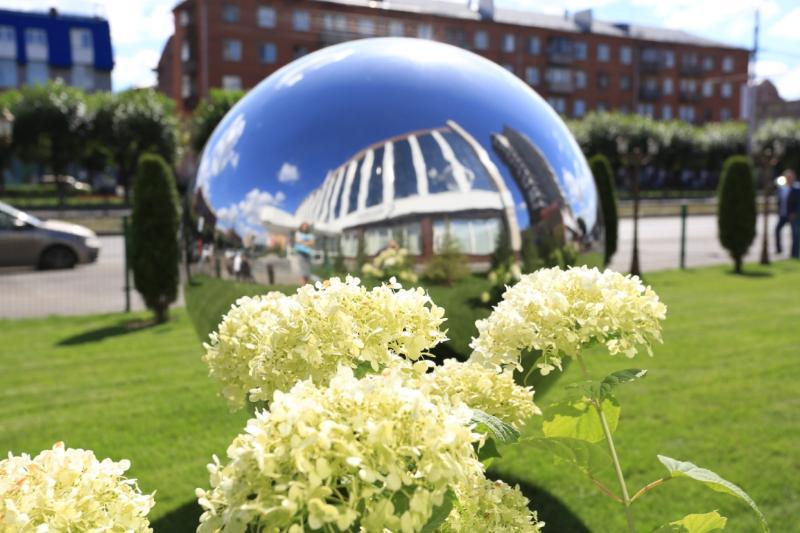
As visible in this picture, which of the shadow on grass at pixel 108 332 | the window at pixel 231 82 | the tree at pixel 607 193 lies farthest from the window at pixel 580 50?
the shadow on grass at pixel 108 332

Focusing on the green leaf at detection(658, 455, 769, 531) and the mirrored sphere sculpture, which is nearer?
the green leaf at detection(658, 455, 769, 531)

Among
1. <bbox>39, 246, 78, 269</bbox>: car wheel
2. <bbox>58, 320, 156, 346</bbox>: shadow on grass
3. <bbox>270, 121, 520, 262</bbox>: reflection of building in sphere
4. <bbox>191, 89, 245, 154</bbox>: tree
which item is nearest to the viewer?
<bbox>270, 121, 520, 262</bbox>: reflection of building in sphere

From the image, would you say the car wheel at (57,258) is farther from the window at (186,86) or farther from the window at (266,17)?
the window at (186,86)

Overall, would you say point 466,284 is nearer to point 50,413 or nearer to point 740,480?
point 740,480

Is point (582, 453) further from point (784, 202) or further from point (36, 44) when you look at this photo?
point (36, 44)

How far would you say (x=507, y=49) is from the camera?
253 ft

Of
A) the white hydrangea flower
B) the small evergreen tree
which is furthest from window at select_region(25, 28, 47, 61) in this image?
the white hydrangea flower

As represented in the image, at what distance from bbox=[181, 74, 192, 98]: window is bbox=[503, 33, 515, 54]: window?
106 feet

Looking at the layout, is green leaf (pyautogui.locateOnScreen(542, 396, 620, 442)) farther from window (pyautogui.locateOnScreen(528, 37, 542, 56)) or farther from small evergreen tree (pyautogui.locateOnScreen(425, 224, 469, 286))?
window (pyautogui.locateOnScreen(528, 37, 542, 56))

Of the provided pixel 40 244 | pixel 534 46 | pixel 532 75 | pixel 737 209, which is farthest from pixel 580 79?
pixel 40 244

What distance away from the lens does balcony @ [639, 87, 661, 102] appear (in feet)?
287

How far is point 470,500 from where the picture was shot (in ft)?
4.88

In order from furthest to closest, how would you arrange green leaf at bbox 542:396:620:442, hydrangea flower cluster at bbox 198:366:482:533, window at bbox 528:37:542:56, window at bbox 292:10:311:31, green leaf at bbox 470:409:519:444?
window at bbox 528:37:542:56 < window at bbox 292:10:311:31 < green leaf at bbox 542:396:620:442 < green leaf at bbox 470:409:519:444 < hydrangea flower cluster at bbox 198:366:482:533

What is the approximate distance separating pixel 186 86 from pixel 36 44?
54.0 feet
